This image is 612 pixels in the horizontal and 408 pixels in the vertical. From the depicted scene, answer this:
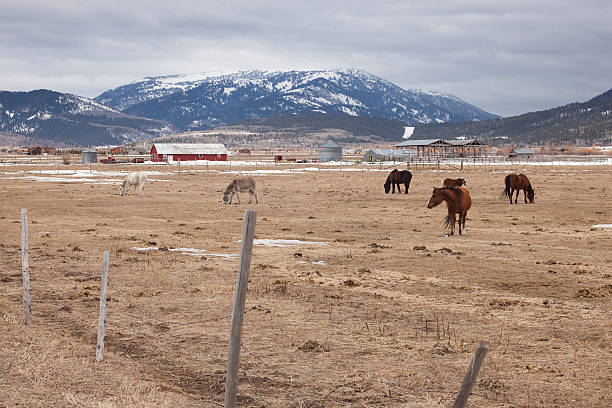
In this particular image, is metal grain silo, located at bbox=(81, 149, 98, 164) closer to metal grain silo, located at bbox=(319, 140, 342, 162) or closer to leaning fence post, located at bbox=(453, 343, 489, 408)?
metal grain silo, located at bbox=(319, 140, 342, 162)

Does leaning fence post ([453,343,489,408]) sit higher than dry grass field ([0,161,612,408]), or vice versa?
leaning fence post ([453,343,489,408])

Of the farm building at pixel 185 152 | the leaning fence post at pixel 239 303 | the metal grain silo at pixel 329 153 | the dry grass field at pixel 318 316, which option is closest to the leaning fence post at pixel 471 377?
the leaning fence post at pixel 239 303

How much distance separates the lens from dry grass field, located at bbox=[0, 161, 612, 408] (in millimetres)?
8062

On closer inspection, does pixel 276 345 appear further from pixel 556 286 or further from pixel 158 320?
pixel 556 286

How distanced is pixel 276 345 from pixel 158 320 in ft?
8.05

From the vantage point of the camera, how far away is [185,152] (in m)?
113

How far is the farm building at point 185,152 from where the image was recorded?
111m

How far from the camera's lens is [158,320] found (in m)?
11.2

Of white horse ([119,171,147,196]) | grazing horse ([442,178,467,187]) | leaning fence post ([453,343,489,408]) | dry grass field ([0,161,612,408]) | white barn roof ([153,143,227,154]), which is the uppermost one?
white barn roof ([153,143,227,154])

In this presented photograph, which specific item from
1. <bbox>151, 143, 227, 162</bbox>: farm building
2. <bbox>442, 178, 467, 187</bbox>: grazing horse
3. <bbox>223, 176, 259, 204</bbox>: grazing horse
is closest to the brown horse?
<bbox>442, 178, 467, 187</bbox>: grazing horse

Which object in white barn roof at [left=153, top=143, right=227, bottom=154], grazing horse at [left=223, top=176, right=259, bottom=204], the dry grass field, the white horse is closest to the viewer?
the dry grass field

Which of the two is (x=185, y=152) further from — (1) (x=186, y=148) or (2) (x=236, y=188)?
(2) (x=236, y=188)

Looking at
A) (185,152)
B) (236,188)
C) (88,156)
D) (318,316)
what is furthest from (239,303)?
(185,152)

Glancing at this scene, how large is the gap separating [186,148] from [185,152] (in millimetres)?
961
